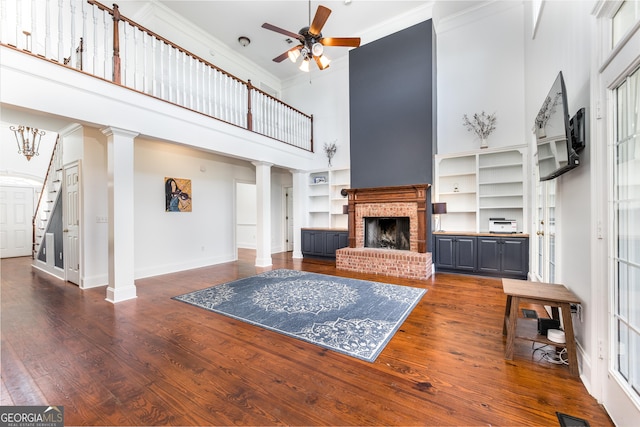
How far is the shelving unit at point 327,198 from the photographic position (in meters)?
7.00

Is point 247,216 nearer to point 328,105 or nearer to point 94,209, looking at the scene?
point 328,105

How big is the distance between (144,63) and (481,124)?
625 centimetres

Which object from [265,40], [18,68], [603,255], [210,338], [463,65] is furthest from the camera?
[265,40]

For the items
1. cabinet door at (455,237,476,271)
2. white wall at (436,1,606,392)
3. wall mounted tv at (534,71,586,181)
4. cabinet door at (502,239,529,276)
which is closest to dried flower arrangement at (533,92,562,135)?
wall mounted tv at (534,71,586,181)

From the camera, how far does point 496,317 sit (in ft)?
9.79

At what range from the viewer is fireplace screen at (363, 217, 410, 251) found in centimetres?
569

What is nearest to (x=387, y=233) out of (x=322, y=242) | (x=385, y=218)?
(x=385, y=218)

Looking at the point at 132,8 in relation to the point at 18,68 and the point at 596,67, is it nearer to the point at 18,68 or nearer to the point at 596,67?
the point at 18,68

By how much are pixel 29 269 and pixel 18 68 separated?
5.40 m

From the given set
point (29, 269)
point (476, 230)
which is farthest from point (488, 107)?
point (29, 269)

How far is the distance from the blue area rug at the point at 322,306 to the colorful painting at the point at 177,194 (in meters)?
2.32

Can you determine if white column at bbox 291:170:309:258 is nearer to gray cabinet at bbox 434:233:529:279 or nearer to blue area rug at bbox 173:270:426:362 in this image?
blue area rug at bbox 173:270:426:362

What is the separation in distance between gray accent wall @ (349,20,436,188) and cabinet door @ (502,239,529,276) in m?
1.82

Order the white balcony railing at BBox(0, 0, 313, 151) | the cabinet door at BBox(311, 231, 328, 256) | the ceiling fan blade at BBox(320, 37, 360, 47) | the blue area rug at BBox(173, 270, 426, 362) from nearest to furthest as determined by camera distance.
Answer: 1. the blue area rug at BBox(173, 270, 426, 362)
2. the white balcony railing at BBox(0, 0, 313, 151)
3. the ceiling fan blade at BBox(320, 37, 360, 47)
4. the cabinet door at BBox(311, 231, 328, 256)
